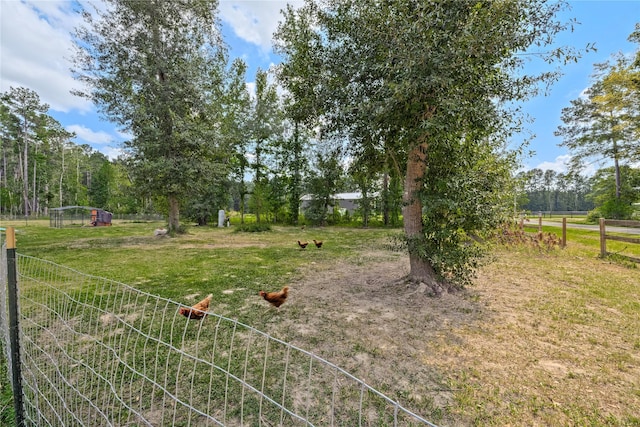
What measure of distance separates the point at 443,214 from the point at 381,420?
314 centimetres

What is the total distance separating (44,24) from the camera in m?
8.89

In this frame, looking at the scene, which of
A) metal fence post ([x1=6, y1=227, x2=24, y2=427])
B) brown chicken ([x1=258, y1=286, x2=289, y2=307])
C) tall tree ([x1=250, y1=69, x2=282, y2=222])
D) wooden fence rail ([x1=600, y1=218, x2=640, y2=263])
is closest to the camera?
metal fence post ([x1=6, y1=227, x2=24, y2=427])

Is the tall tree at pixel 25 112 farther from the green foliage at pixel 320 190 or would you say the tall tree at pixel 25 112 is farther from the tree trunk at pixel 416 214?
the tree trunk at pixel 416 214

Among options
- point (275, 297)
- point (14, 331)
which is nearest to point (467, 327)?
point (275, 297)

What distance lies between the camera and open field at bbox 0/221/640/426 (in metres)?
2.06

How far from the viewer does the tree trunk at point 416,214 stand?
439 centimetres

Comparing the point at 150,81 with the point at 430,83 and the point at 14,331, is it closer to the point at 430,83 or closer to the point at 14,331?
the point at 430,83

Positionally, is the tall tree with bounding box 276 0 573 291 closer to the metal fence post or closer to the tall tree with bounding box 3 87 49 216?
the metal fence post

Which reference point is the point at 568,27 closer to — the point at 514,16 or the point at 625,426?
the point at 514,16

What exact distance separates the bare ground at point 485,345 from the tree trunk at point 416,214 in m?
0.29

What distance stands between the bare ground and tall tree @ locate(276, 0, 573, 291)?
0.86 m

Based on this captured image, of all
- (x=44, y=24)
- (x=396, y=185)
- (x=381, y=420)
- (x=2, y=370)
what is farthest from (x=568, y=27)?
(x=396, y=185)

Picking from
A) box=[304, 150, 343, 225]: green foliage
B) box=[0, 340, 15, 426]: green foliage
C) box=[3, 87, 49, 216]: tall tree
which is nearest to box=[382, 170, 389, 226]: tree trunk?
box=[304, 150, 343, 225]: green foliage

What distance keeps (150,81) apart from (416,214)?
10.6m
